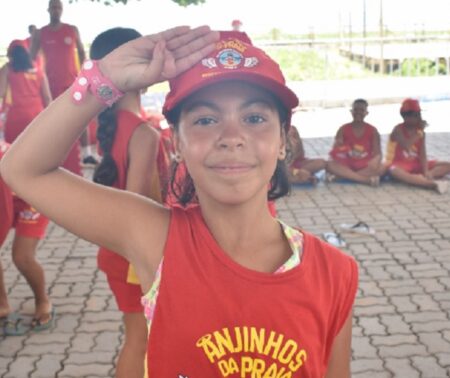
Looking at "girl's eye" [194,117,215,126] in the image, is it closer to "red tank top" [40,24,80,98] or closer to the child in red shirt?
the child in red shirt

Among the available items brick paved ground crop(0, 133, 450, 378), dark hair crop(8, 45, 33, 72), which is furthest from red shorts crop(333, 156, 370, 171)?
dark hair crop(8, 45, 33, 72)

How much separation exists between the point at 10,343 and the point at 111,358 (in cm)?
Result: 70

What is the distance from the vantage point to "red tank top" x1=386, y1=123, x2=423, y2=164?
9.09 meters

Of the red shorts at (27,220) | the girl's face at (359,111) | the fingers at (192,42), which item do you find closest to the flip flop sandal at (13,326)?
the red shorts at (27,220)

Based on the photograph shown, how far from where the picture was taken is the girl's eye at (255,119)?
69.8 inches

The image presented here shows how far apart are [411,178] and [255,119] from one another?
7.39 meters

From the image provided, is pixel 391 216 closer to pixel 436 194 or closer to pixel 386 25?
pixel 436 194

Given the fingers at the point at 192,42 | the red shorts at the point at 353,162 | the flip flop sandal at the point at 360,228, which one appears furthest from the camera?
the red shorts at the point at 353,162

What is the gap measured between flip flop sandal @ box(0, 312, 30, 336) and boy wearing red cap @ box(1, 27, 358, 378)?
310cm

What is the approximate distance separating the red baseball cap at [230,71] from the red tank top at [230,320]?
37 cm

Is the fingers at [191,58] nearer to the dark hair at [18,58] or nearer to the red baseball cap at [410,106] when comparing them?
the dark hair at [18,58]

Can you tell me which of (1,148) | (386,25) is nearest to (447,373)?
(1,148)

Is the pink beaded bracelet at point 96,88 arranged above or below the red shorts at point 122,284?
above

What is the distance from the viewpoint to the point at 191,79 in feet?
5.59
